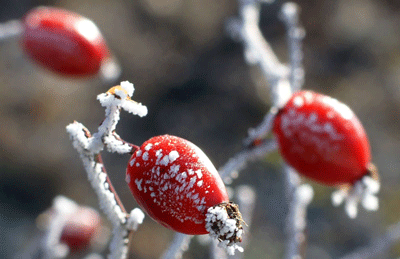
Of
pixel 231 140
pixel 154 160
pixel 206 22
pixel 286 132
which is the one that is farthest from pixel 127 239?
pixel 206 22

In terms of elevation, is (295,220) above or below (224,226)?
above

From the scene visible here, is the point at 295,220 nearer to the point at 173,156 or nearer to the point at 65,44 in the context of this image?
the point at 173,156

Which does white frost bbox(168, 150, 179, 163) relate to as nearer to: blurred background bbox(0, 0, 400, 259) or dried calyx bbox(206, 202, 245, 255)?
dried calyx bbox(206, 202, 245, 255)

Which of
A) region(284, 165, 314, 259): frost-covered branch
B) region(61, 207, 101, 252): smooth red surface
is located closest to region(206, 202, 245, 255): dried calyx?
region(284, 165, 314, 259): frost-covered branch

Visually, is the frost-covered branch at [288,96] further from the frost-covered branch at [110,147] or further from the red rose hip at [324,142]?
the frost-covered branch at [110,147]

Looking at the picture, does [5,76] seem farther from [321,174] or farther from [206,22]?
[321,174]

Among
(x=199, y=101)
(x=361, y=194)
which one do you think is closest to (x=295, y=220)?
(x=361, y=194)
